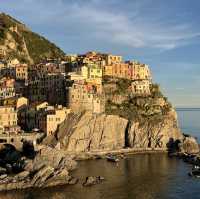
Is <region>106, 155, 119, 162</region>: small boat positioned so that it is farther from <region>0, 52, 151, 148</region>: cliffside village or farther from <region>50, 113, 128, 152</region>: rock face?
<region>0, 52, 151, 148</region>: cliffside village

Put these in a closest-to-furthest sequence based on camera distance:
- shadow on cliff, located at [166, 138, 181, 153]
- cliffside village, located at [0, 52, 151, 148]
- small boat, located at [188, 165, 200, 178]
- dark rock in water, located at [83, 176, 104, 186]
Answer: dark rock in water, located at [83, 176, 104, 186] → small boat, located at [188, 165, 200, 178] → cliffside village, located at [0, 52, 151, 148] → shadow on cliff, located at [166, 138, 181, 153]

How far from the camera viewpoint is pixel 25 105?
103500 mm

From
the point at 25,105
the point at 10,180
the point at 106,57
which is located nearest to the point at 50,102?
the point at 25,105

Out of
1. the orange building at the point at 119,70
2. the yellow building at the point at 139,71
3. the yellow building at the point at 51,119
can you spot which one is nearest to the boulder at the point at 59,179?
the yellow building at the point at 51,119

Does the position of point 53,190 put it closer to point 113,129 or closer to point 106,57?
point 113,129

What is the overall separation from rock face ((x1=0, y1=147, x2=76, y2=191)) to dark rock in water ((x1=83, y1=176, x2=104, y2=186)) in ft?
7.12

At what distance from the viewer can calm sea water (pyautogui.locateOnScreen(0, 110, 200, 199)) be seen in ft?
211

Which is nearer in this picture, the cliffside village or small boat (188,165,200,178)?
small boat (188,165,200,178)

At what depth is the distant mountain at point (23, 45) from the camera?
482ft

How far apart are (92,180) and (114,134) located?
113 ft

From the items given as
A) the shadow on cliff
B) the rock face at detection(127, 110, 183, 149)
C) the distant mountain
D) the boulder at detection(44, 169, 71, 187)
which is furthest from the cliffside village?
the boulder at detection(44, 169, 71, 187)

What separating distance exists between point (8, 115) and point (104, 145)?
21.8 m

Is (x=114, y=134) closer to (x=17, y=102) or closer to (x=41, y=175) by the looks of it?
(x=17, y=102)

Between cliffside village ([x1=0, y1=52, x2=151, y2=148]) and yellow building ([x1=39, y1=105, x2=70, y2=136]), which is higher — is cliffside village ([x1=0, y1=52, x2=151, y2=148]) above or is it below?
above
